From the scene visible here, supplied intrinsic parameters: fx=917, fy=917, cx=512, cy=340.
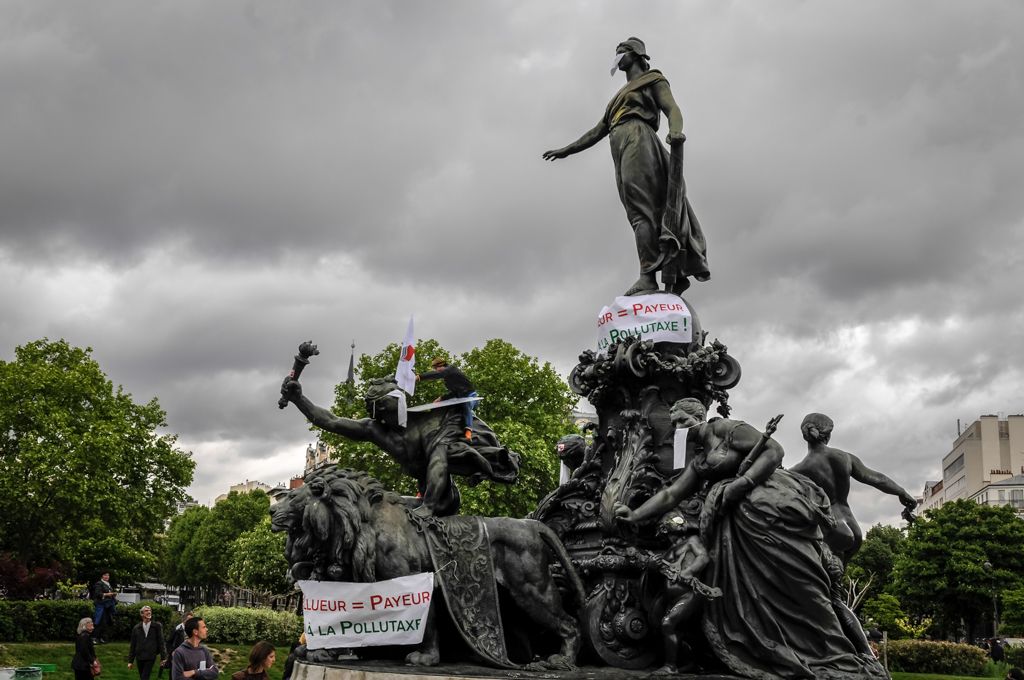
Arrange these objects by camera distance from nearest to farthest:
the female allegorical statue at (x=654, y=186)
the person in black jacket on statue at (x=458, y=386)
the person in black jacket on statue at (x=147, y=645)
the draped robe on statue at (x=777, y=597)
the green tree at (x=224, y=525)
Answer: the draped robe on statue at (x=777, y=597)
the person in black jacket on statue at (x=458, y=386)
the female allegorical statue at (x=654, y=186)
the person in black jacket on statue at (x=147, y=645)
the green tree at (x=224, y=525)

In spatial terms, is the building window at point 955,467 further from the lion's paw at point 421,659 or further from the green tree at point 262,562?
the lion's paw at point 421,659

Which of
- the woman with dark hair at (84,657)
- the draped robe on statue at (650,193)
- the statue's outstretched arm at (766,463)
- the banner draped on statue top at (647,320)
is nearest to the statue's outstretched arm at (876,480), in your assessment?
the statue's outstretched arm at (766,463)

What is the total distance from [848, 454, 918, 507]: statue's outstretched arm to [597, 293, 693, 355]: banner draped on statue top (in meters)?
1.88

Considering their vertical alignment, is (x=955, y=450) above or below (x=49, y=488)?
above

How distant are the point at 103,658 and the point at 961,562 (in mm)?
40739

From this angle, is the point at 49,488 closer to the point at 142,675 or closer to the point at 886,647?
the point at 142,675

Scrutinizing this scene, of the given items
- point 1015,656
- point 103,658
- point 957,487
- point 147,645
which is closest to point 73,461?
point 103,658

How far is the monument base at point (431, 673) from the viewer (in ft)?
19.3

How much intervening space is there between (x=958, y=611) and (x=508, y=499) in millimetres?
32186

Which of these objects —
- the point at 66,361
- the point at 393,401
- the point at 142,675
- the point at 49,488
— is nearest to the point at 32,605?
the point at 49,488

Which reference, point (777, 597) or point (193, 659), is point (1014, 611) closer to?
point (777, 597)

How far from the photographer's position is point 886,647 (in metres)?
23.6

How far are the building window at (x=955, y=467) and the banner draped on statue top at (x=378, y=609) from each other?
88.0 m

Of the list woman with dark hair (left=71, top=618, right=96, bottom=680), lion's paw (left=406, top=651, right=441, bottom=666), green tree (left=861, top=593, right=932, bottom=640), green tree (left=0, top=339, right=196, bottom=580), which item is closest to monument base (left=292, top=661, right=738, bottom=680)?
lion's paw (left=406, top=651, right=441, bottom=666)
